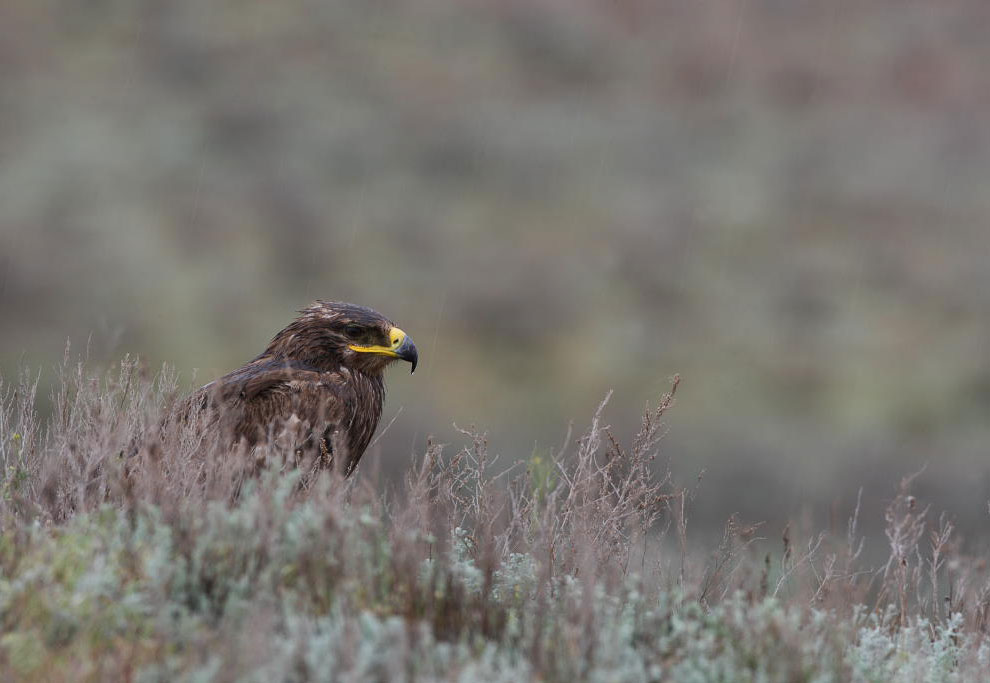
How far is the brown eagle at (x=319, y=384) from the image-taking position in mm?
6066

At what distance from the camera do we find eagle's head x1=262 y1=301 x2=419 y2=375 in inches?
259

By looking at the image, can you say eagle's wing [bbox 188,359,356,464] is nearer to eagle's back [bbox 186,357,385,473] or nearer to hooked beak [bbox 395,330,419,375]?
eagle's back [bbox 186,357,385,473]

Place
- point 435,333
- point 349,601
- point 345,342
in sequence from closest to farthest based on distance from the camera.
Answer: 1. point 349,601
2. point 345,342
3. point 435,333

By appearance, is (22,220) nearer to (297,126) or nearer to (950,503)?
(297,126)

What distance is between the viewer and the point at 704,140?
103 ft

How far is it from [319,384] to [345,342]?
40cm

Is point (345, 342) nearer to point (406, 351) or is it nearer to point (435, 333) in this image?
point (406, 351)

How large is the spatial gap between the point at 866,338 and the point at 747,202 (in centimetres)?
584

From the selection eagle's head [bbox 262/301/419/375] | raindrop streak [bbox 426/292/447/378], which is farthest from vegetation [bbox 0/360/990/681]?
raindrop streak [bbox 426/292/447/378]

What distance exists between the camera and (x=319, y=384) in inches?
247

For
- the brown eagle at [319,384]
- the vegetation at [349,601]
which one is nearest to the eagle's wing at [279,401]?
the brown eagle at [319,384]

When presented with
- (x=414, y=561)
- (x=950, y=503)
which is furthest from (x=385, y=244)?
(x=414, y=561)

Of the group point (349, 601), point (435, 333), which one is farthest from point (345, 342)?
Answer: point (435, 333)

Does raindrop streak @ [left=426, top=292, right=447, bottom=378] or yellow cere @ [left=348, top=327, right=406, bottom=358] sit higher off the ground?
yellow cere @ [left=348, top=327, right=406, bottom=358]
